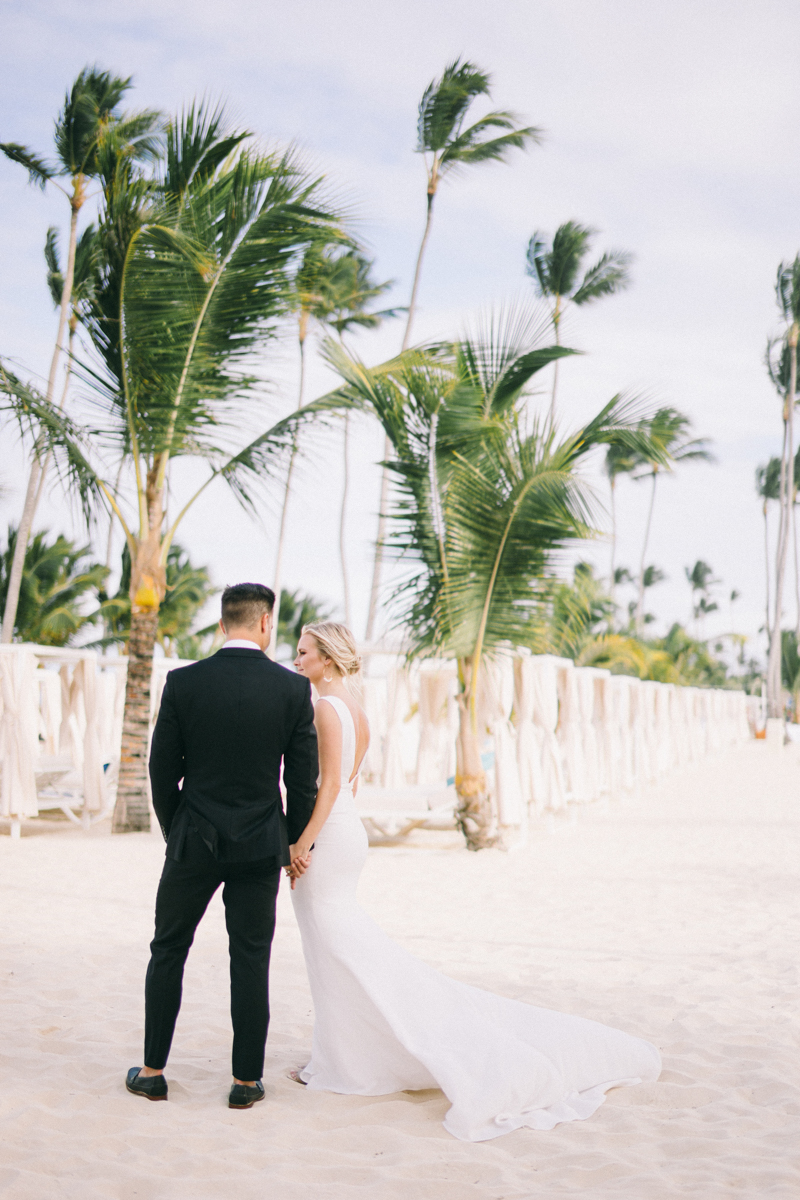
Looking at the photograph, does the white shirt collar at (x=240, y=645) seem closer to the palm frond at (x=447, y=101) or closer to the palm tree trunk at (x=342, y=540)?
the palm frond at (x=447, y=101)

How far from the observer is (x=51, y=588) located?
25.0 meters

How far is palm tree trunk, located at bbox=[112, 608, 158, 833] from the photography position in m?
10.3

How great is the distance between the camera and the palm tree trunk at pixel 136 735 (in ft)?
33.8

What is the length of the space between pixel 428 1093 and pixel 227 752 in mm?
1373

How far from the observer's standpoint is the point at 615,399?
27.5ft

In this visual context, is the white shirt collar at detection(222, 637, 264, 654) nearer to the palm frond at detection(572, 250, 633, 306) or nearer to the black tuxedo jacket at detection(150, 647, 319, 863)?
the black tuxedo jacket at detection(150, 647, 319, 863)

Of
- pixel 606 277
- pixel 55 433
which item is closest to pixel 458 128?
pixel 606 277

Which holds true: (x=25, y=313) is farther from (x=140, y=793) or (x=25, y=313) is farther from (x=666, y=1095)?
(x=666, y=1095)

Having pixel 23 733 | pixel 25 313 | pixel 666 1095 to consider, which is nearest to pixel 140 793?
pixel 23 733

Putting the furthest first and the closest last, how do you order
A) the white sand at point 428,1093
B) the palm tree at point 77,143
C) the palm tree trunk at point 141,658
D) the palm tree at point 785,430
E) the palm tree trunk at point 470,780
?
the palm tree at point 785,430 → the palm tree at point 77,143 → the palm tree trunk at point 141,658 → the palm tree trunk at point 470,780 → the white sand at point 428,1093

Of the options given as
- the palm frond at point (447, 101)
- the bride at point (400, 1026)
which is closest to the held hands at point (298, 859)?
the bride at point (400, 1026)

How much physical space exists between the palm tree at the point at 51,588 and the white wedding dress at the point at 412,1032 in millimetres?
21820

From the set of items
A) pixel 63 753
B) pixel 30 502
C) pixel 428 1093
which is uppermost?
pixel 30 502

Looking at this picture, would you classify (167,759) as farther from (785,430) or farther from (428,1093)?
(785,430)
